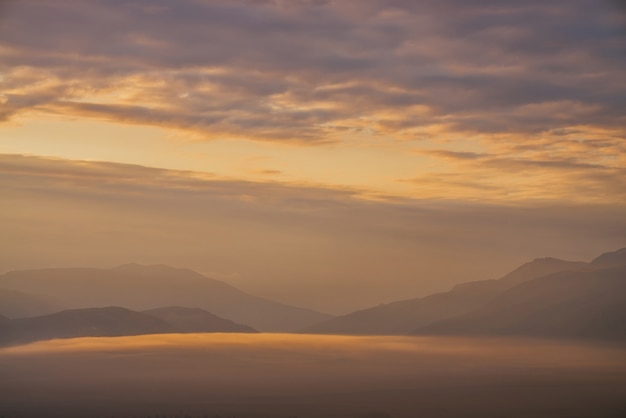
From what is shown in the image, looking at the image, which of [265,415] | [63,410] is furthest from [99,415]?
[265,415]

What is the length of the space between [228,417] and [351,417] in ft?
100

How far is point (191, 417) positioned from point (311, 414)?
97.5 feet

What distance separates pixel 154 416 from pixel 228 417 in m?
18.8

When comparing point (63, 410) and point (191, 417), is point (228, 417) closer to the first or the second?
point (191, 417)

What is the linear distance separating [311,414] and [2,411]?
75.6 m

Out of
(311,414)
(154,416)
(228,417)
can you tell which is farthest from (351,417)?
(154,416)

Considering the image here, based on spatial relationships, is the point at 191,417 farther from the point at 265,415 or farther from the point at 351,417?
the point at 351,417

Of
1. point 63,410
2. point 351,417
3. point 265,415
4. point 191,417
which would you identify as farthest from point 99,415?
point 351,417

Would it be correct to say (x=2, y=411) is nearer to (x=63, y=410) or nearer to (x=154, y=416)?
(x=63, y=410)

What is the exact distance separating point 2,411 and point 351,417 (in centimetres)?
8568

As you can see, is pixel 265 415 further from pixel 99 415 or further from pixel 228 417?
pixel 99 415

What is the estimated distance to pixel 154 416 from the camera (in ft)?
647

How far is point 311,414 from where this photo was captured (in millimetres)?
197875

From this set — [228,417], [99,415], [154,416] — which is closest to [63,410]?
[99,415]
